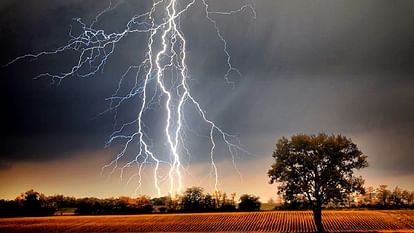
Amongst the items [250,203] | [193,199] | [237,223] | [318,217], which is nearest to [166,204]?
[193,199]

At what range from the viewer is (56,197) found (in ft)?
180

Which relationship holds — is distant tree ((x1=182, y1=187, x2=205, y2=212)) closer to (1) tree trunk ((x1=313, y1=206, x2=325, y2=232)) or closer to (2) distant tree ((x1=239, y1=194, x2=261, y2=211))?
(2) distant tree ((x1=239, y1=194, x2=261, y2=211))

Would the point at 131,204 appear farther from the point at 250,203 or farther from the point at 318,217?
the point at 318,217

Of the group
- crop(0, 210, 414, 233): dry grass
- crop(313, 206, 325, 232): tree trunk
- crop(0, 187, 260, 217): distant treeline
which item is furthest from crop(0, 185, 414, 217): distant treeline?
crop(313, 206, 325, 232): tree trunk

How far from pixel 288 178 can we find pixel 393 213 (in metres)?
13.2

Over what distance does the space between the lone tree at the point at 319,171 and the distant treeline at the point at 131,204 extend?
16.9 meters

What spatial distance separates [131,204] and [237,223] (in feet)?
58.8

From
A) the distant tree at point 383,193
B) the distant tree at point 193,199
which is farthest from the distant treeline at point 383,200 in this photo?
the distant tree at point 193,199

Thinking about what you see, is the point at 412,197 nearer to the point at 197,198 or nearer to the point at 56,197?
the point at 197,198

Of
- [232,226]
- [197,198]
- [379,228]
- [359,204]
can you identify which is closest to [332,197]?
[379,228]

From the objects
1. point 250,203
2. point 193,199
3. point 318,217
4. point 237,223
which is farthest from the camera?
point 193,199

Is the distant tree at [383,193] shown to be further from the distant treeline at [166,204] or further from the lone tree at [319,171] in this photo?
the lone tree at [319,171]

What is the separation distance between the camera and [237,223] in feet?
106

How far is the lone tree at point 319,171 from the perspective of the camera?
86.3 ft
